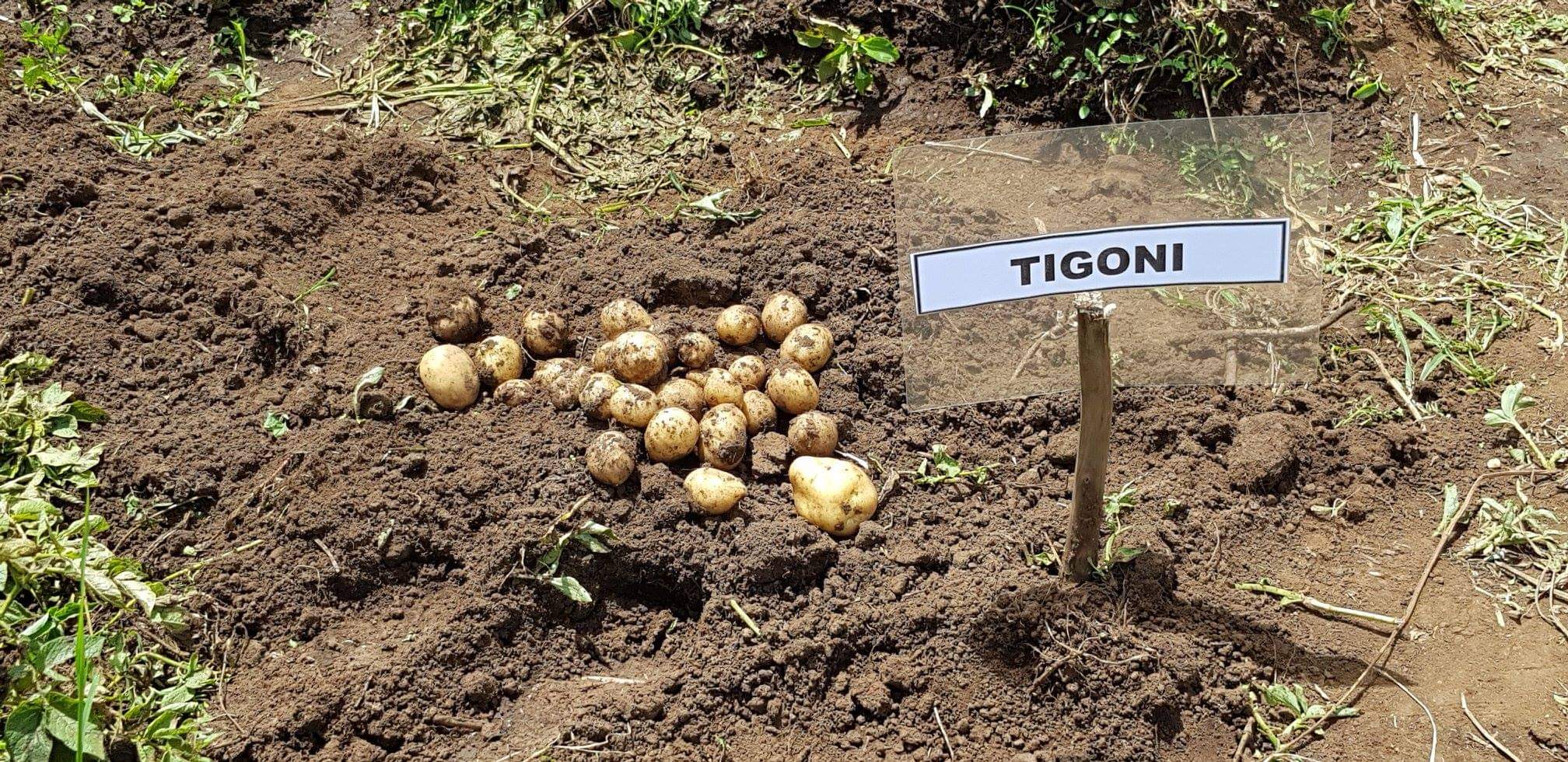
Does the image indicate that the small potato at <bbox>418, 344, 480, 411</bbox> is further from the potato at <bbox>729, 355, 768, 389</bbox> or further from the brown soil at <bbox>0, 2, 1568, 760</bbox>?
the potato at <bbox>729, 355, 768, 389</bbox>

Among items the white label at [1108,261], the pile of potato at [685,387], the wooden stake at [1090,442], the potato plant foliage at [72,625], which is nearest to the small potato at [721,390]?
the pile of potato at [685,387]

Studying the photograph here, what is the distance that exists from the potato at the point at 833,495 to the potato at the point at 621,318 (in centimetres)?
71

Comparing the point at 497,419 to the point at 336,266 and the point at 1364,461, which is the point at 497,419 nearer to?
the point at 336,266

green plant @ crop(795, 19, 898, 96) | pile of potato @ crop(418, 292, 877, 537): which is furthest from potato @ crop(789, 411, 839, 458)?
green plant @ crop(795, 19, 898, 96)

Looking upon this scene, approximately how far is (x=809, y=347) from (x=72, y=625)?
1918 millimetres

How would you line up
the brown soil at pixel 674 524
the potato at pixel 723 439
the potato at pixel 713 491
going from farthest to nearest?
1. the potato at pixel 723 439
2. the potato at pixel 713 491
3. the brown soil at pixel 674 524

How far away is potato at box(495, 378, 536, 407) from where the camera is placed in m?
3.27

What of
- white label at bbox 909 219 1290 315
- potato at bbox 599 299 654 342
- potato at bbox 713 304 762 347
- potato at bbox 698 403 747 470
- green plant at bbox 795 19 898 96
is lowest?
potato at bbox 698 403 747 470

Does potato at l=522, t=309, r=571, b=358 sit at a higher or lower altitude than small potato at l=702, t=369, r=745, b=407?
higher

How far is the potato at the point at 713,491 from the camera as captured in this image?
9.53ft

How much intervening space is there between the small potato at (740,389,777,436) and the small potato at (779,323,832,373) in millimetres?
154

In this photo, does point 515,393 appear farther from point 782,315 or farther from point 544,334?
point 782,315

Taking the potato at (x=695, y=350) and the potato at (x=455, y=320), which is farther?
the potato at (x=455, y=320)

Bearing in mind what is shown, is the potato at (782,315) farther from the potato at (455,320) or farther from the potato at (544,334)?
the potato at (455,320)
